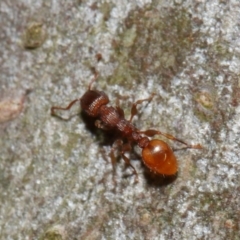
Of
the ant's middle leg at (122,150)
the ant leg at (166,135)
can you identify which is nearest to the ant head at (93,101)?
the ant's middle leg at (122,150)

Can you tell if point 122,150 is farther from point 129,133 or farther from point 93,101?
A: point 93,101

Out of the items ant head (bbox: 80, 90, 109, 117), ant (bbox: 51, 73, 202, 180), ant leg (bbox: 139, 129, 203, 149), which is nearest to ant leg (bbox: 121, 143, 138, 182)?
ant (bbox: 51, 73, 202, 180)

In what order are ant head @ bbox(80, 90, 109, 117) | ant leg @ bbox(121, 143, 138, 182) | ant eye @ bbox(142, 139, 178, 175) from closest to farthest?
1. ant eye @ bbox(142, 139, 178, 175)
2. ant leg @ bbox(121, 143, 138, 182)
3. ant head @ bbox(80, 90, 109, 117)

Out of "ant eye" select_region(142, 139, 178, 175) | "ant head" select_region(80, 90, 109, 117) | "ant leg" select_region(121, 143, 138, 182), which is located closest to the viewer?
"ant eye" select_region(142, 139, 178, 175)

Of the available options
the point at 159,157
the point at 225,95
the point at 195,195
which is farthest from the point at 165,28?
the point at 195,195

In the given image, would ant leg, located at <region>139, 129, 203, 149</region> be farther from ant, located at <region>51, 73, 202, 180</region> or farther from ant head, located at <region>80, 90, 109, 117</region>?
ant head, located at <region>80, 90, 109, 117</region>

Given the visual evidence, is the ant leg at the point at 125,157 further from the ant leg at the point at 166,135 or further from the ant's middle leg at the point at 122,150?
the ant leg at the point at 166,135

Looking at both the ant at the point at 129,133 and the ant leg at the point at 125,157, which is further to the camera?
the ant leg at the point at 125,157

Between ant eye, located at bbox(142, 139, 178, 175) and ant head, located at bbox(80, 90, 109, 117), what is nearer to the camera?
ant eye, located at bbox(142, 139, 178, 175)
